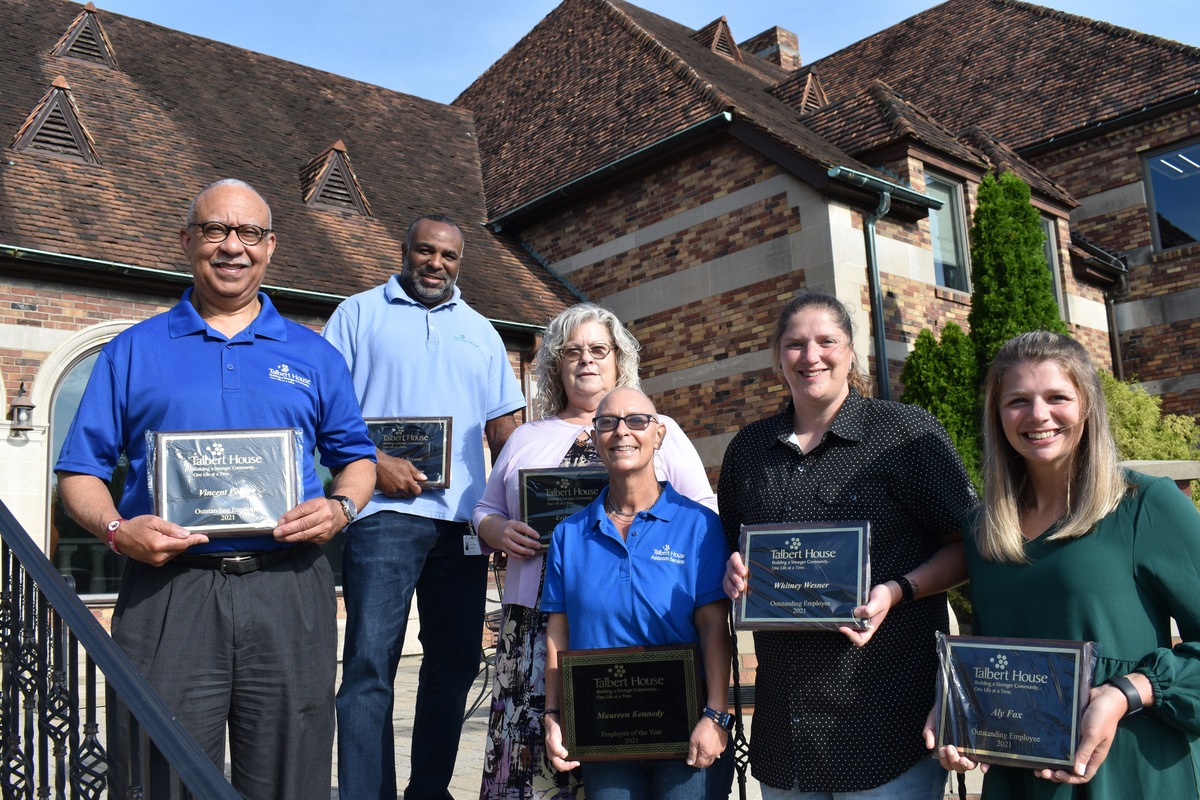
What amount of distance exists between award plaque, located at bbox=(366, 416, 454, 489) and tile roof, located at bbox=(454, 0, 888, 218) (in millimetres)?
8616

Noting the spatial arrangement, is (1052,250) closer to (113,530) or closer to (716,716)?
(716,716)

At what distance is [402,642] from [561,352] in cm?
124

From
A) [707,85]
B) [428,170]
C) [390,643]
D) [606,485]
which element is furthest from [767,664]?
[428,170]

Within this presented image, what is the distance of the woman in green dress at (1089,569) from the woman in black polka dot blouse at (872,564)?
0.16 meters

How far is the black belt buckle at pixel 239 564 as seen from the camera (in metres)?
2.53

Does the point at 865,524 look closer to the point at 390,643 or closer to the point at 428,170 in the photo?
the point at 390,643

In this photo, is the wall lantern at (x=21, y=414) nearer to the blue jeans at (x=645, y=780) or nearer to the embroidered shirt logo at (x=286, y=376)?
the embroidered shirt logo at (x=286, y=376)

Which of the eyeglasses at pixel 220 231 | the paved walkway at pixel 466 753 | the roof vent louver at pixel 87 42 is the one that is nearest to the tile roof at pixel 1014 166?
the paved walkway at pixel 466 753

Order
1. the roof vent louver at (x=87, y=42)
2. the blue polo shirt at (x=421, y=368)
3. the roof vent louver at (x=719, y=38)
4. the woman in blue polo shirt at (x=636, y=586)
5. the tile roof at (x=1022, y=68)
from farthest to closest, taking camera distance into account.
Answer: the roof vent louver at (x=719, y=38)
the tile roof at (x=1022, y=68)
the roof vent louver at (x=87, y=42)
the blue polo shirt at (x=421, y=368)
the woman in blue polo shirt at (x=636, y=586)

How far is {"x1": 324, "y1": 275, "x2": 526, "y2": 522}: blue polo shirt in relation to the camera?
365cm

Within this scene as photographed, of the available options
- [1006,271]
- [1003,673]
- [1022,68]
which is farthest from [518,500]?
[1022,68]

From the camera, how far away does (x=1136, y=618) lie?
214 cm

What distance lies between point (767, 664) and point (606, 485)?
83 centimetres

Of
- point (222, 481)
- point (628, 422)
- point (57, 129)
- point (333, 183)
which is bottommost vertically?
point (222, 481)
